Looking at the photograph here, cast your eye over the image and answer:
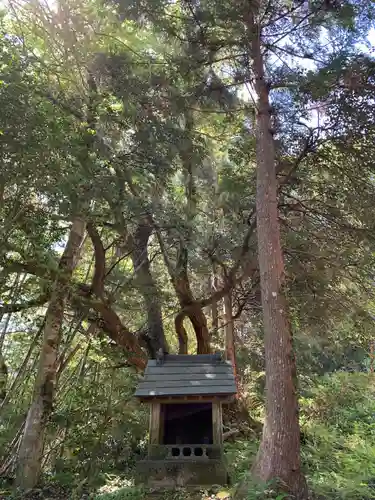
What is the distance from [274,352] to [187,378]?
1.34m

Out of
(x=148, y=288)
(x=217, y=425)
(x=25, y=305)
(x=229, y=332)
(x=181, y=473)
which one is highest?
(x=148, y=288)

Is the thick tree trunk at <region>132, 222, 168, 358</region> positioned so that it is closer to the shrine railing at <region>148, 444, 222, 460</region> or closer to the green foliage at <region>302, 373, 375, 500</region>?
the shrine railing at <region>148, 444, 222, 460</region>

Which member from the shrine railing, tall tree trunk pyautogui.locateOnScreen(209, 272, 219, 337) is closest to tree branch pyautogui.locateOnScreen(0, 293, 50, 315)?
the shrine railing

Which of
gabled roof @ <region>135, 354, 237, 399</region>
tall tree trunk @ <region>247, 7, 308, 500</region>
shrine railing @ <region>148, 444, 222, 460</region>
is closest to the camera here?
tall tree trunk @ <region>247, 7, 308, 500</region>

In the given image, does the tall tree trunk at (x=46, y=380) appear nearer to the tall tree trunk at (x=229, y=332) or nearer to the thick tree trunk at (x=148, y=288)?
the thick tree trunk at (x=148, y=288)

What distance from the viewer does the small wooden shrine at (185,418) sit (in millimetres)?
4078

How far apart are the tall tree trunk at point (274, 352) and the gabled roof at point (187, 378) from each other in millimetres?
822

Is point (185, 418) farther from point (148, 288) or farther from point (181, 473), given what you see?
point (148, 288)

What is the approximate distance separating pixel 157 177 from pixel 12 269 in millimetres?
2222

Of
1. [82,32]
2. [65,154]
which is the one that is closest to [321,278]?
[65,154]

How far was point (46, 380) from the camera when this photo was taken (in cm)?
459

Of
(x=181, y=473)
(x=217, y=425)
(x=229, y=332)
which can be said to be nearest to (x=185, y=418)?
(x=217, y=425)

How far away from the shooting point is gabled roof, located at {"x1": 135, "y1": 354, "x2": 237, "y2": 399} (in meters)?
4.32

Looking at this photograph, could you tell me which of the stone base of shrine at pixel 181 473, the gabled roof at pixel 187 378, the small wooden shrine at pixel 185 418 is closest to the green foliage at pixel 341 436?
the stone base of shrine at pixel 181 473
